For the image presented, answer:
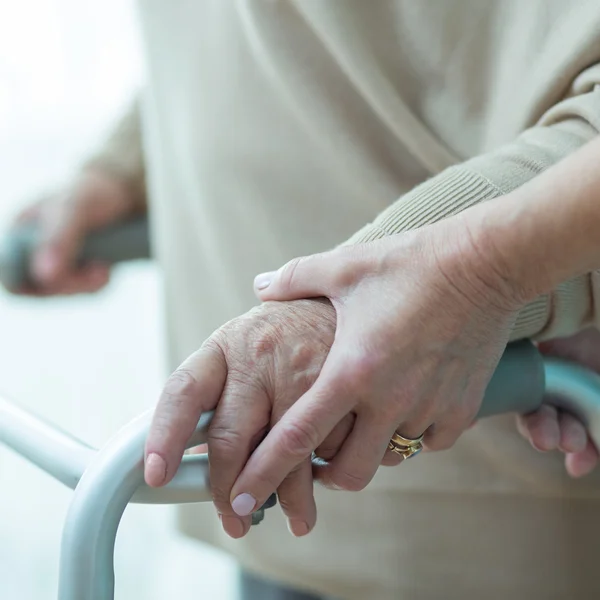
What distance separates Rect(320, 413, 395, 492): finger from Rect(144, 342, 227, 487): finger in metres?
0.07

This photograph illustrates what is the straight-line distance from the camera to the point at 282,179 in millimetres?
736

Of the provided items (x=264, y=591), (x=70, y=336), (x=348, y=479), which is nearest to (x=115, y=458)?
(x=348, y=479)

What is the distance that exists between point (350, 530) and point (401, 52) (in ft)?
1.43

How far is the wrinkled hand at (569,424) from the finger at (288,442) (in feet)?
0.64

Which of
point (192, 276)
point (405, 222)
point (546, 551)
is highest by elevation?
point (405, 222)

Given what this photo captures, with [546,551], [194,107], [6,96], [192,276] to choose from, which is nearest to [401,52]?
[194,107]

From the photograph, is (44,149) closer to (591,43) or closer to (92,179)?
(92,179)

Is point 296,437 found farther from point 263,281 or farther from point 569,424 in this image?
point 569,424

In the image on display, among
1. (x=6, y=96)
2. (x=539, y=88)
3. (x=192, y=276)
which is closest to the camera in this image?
(x=539, y=88)

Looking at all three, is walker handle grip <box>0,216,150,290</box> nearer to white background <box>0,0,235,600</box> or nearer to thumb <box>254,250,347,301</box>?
white background <box>0,0,235,600</box>

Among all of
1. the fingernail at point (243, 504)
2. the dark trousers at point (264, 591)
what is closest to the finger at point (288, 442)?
the fingernail at point (243, 504)

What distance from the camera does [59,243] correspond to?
101 centimetres

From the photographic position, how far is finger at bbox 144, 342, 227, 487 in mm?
396

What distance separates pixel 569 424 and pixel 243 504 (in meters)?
0.25
